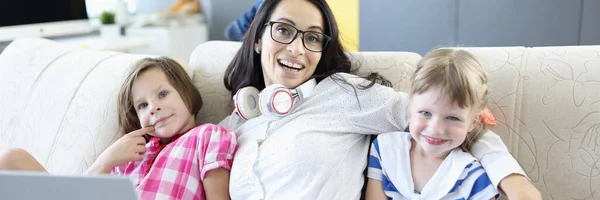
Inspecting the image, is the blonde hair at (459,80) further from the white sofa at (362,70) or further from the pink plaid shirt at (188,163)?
the pink plaid shirt at (188,163)

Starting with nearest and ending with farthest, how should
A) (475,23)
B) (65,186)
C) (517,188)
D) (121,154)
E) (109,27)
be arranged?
1. (65,186)
2. (517,188)
3. (121,154)
4. (475,23)
5. (109,27)

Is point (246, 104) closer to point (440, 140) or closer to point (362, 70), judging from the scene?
point (362, 70)

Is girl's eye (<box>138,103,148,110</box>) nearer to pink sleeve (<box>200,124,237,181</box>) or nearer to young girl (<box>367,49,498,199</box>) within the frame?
pink sleeve (<box>200,124,237,181</box>)

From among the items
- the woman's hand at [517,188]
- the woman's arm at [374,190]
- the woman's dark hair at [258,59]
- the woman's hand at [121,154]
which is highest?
the woman's dark hair at [258,59]

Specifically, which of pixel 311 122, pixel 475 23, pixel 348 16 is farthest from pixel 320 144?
pixel 348 16

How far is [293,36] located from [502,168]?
618 mm

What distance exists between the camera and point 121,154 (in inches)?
60.4

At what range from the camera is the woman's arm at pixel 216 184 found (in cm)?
144

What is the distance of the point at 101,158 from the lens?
5.08 feet

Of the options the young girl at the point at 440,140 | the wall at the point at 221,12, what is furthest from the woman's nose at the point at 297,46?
the wall at the point at 221,12

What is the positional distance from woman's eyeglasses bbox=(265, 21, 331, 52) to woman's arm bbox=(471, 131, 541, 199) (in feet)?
1.59

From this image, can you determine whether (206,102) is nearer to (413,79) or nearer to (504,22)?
(413,79)

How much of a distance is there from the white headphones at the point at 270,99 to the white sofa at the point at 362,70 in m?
0.17

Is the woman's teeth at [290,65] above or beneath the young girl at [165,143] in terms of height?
above
